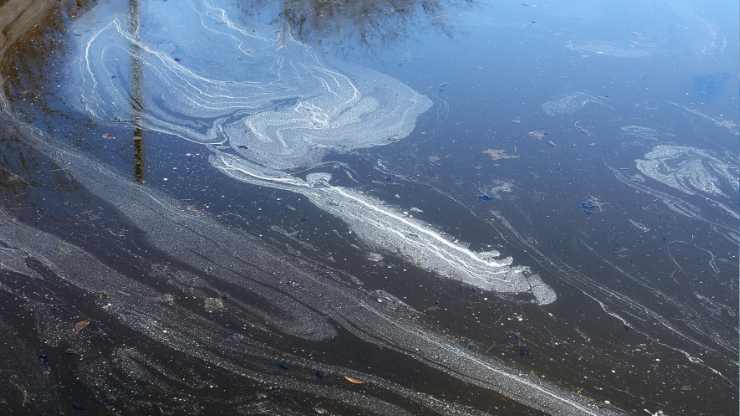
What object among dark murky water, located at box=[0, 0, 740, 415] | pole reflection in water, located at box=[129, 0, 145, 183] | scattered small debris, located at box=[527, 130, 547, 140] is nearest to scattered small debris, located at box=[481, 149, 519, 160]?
dark murky water, located at box=[0, 0, 740, 415]

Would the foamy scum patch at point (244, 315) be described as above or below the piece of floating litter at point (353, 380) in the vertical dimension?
above

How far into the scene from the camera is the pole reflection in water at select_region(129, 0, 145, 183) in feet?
14.1

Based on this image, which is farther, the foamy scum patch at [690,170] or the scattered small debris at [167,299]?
the foamy scum patch at [690,170]

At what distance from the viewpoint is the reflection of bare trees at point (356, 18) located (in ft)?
20.4

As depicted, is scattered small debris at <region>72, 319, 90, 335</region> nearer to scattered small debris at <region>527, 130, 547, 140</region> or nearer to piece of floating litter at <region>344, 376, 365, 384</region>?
piece of floating litter at <region>344, 376, 365, 384</region>

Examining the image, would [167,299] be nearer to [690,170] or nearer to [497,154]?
[497,154]

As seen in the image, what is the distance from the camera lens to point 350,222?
4055 millimetres

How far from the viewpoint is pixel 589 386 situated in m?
3.22

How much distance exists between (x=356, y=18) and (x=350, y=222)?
10.3ft

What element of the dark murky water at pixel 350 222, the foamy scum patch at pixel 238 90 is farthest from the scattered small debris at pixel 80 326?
the foamy scum patch at pixel 238 90

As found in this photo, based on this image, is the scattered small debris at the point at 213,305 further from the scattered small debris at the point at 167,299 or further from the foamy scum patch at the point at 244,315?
the scattered small debris at the point at 167,299

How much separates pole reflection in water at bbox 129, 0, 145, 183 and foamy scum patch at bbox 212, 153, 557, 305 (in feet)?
1.57

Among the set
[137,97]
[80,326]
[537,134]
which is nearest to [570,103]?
[537,134]

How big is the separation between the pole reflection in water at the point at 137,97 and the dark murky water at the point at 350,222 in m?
0.03
